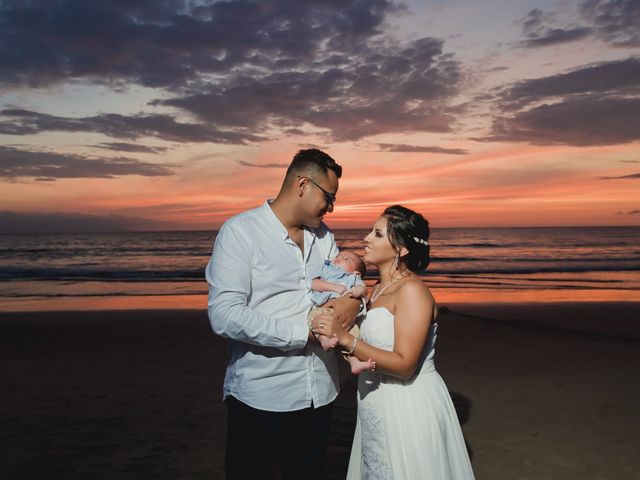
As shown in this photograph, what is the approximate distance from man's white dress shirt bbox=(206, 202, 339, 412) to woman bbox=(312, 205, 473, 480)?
0.78 feet

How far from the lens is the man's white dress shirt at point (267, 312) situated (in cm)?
270

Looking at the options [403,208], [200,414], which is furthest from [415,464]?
[200,414]

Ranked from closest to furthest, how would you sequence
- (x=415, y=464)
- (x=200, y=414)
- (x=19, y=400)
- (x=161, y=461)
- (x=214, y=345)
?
(x=415, y=464), (x=161, y=461), (x=200, y=414), (x=19, y=400), (x=214, y=345)

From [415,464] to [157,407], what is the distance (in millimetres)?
4306

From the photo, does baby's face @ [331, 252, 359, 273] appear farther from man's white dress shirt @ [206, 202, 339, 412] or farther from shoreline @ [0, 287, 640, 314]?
shoreline @ [0, 287, 640, 314]

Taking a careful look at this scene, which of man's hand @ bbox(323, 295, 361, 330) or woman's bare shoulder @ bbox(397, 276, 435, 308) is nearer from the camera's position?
man's hand @ bbox(323, 295, 361, 330)

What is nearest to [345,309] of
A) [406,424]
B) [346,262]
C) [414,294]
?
[414,294]

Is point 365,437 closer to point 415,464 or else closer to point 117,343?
point 415,464

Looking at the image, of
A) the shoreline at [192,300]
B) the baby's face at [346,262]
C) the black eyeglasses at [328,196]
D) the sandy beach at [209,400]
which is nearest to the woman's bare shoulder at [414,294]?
the baby's face at [346,262]

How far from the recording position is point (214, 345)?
378 inches

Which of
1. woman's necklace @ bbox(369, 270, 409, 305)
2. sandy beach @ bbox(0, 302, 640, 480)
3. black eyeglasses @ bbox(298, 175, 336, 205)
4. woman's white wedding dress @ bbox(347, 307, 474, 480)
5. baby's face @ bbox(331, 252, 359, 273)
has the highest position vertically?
black eyeglasses @ bbox(298, 175, 336, 205)

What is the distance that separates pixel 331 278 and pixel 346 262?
0.30 m

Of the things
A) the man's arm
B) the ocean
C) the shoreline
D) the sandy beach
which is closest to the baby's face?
the man's arm

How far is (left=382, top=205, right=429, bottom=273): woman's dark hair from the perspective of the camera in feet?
10.4
